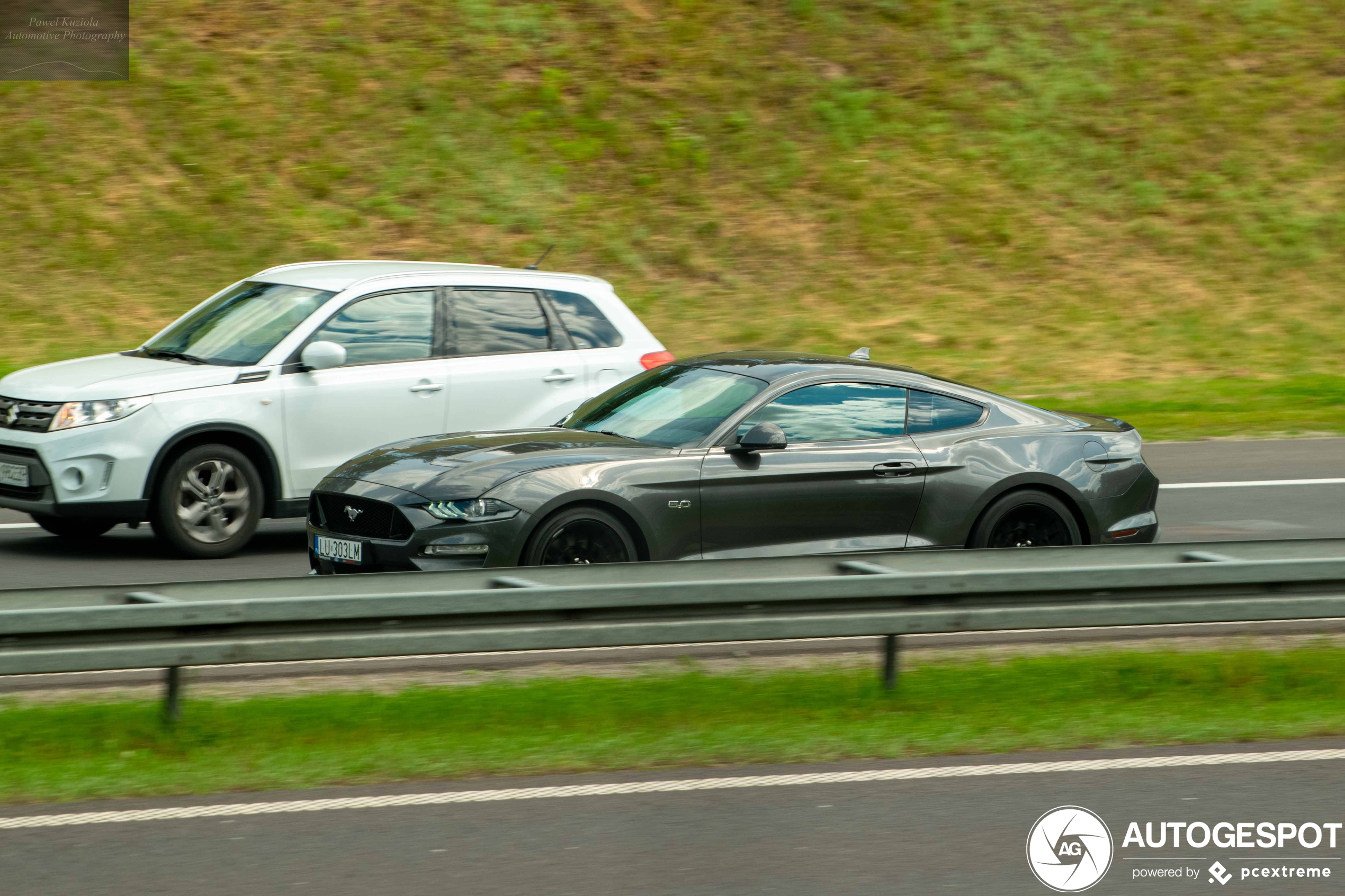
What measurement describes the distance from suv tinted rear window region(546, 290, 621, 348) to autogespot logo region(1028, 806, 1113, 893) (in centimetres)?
652

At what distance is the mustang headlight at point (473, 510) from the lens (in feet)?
26.7

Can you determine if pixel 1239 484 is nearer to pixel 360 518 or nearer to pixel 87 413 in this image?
pixel 360 518

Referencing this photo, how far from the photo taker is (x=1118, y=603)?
23.6 feet

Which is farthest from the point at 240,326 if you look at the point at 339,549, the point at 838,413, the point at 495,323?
the point at 838,413

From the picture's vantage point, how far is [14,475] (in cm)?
1015

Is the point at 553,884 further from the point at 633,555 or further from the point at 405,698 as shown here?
the point at 633,555

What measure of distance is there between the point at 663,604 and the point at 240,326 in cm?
546

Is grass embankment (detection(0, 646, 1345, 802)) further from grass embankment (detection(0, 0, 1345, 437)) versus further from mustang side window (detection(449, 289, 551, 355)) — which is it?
grass embankment (detection(0, 0, 1345, 437))

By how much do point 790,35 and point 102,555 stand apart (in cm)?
1828

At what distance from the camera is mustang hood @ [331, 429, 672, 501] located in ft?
27.1

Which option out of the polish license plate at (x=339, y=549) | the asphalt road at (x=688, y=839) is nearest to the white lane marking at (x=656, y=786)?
the asphalt road at (x=688, y=839)

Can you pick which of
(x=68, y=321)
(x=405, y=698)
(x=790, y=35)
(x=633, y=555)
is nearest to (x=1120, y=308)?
(x=790, y=35)

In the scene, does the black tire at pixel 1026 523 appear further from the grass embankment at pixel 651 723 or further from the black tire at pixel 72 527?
the black tire at pixel 72 527

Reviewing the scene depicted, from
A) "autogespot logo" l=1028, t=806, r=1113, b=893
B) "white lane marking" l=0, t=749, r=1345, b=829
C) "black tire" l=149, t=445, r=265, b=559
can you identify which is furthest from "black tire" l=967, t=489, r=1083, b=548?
"black tire" l=149, t=445, r=265, b=559
